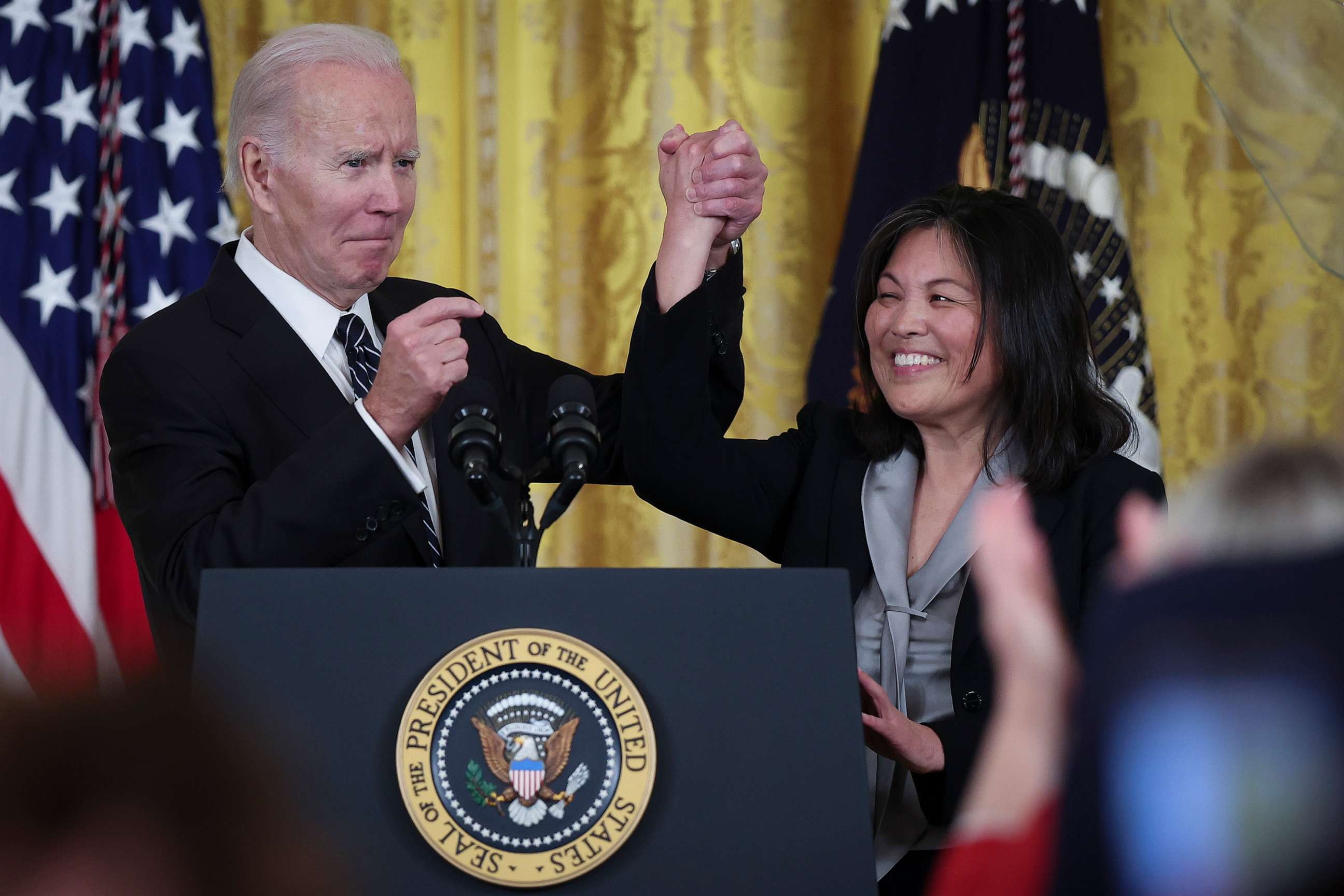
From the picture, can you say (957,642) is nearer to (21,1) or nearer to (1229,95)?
(1229,95)

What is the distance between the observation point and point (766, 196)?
405 cm

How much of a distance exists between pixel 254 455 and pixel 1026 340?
1219 millimetres

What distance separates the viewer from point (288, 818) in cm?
58

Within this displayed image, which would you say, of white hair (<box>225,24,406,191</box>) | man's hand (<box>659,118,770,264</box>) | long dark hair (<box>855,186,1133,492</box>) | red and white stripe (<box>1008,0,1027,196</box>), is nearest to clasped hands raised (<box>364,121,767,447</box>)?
man's hand (<box>659,118,770,264</box>)

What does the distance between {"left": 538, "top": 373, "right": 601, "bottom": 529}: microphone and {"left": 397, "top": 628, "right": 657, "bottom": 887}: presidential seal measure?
22 centimetres

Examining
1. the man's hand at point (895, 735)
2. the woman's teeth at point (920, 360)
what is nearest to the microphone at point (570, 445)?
the man's hand at point (895, 735)

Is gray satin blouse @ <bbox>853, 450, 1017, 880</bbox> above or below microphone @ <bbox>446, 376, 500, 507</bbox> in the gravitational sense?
below

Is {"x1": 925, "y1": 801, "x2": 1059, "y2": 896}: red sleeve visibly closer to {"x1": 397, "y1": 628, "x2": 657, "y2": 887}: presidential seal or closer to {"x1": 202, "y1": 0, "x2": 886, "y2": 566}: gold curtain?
{"x1": 397, "y1": 628, "x2": 657, "y2": 887}: presidential seal

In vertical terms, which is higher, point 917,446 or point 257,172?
point 257,172

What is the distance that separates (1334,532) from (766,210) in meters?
3.36

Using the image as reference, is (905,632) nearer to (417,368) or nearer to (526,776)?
(417,368)

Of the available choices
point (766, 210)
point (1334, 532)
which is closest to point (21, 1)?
point (766, 210)

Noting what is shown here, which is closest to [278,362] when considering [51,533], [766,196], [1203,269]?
[51,533]

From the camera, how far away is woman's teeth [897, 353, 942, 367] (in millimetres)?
2217
